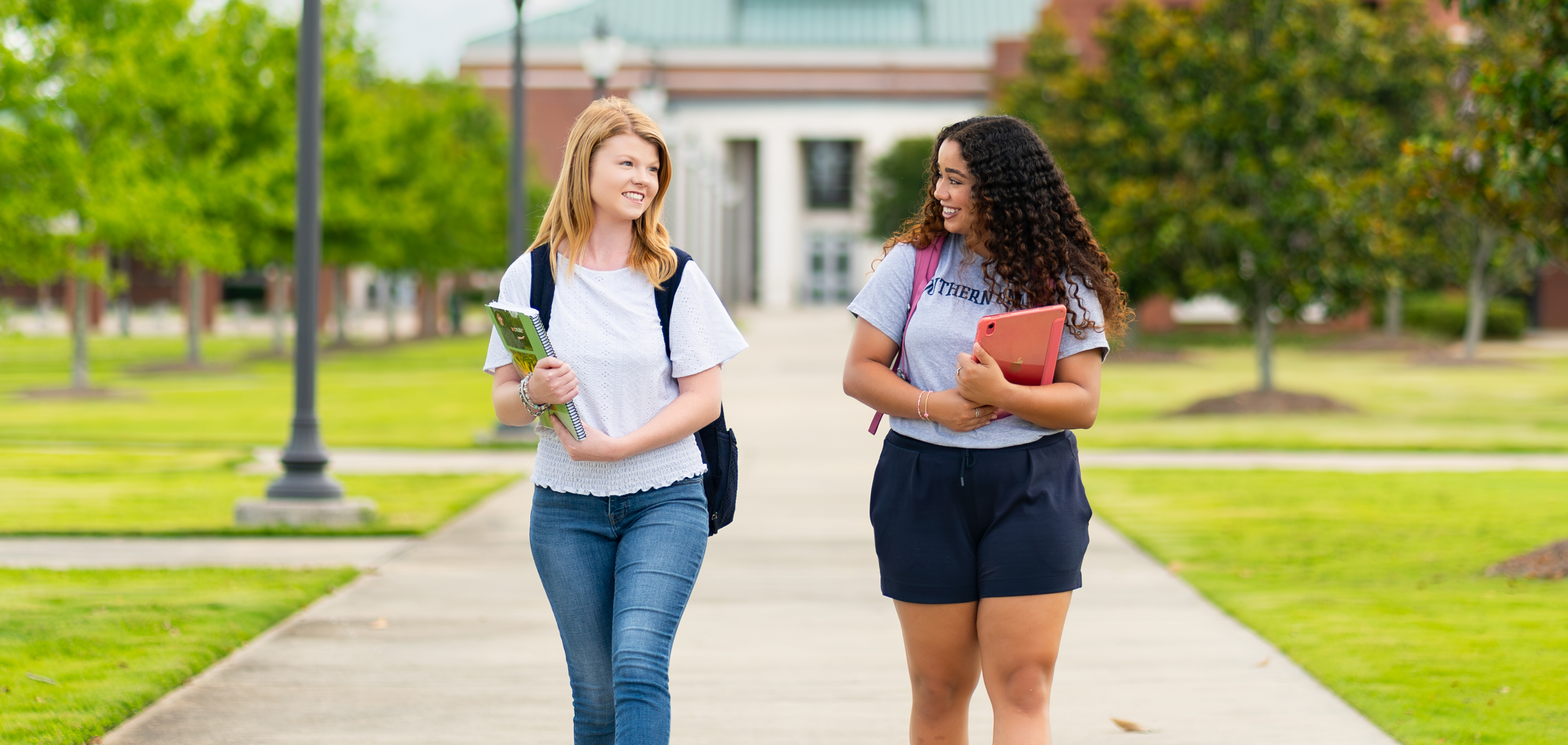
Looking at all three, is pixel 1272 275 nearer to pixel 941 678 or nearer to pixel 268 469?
pixel 268 469

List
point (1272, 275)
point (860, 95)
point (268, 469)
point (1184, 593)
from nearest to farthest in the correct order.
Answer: point (1184, 593), point (268, 469), point (1272, 275), point (860, 95)

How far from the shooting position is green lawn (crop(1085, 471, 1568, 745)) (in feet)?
19.0

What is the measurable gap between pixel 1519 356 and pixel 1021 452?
3811 centimetres

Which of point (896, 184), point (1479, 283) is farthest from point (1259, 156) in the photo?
point (896, 184)

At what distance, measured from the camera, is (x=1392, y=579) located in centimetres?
844

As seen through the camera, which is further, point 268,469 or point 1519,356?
point 1519,356

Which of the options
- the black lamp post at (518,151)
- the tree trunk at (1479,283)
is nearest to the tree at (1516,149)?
the black lamp post at (518,151)

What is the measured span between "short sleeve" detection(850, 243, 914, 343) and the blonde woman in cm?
32

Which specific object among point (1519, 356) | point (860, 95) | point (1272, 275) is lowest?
point (1519, 356)

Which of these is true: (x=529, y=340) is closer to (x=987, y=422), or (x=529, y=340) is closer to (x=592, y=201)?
(x=592, y=201)

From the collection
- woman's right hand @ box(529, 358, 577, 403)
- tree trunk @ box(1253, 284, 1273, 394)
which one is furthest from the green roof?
woman's right hand @ box(529, 358, 577, 403)

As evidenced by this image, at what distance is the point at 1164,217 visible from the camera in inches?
903

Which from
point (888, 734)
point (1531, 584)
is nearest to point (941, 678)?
point (888, 734)

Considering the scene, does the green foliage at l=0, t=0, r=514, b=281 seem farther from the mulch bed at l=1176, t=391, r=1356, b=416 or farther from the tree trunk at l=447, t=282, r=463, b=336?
the mulch bed at l=1176, t=391, r=1356, b=416
